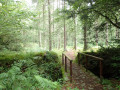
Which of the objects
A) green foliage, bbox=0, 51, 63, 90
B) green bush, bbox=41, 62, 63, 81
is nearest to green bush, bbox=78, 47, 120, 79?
green bush, bbox=41, 62, 63, 81

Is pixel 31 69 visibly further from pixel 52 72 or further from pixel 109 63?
pixel 109 63

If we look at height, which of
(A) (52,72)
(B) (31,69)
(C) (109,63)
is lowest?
(A) (52,72)

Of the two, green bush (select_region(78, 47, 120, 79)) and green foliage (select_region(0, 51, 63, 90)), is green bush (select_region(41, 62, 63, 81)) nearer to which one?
green foliage (select_region(0, 51, 63, 90))

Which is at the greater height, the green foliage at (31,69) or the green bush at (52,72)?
the green foliage at (31,69)

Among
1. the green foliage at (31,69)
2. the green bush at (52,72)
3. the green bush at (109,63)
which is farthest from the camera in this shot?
the green bush at (52,72)

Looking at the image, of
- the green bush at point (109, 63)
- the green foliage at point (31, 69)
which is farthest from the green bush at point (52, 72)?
the green bush at point (109, 63)

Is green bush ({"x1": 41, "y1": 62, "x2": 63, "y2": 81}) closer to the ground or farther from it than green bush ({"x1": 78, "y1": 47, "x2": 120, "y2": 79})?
closer to the ground

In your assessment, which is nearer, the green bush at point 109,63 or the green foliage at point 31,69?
the green foliage at point 31,69

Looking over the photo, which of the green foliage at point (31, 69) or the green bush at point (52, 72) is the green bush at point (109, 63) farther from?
the green foliage at point (31, 69)

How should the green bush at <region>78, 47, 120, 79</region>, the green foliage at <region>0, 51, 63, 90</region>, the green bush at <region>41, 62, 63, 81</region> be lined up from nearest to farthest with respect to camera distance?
the green foliage at <region>0, 51, 63, 90</region>, the green bush at <region>78, 47, 120, 79</region>, the green bush at <region>41, 62, 63, 81</region>

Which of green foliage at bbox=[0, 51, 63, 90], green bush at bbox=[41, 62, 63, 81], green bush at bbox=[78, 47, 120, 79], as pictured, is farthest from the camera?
green bush at bbox=[41, 62, 63, 81]

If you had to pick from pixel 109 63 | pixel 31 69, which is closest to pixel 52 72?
pixel 31 69

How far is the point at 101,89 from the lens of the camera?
358cm

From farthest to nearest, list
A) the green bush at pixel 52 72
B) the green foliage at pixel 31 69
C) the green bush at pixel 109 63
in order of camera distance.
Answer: the green bush at pixel 52 72, the green bush at pixel 109 63, the green foliage at pixel 31 69
